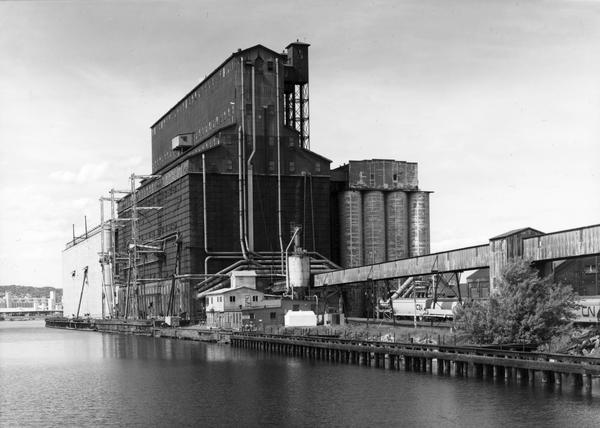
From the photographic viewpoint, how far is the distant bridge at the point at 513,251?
63.1 metres

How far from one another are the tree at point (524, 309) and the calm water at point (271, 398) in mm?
5492

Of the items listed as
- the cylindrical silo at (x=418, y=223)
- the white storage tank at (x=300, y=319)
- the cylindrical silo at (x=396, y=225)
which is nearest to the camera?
the white storage tank at (x=300, y=319)

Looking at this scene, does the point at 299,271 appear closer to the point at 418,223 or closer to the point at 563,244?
the point at 418,223

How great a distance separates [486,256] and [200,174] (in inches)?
3083

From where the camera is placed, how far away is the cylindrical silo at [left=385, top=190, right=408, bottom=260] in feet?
516

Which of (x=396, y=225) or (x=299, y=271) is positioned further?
(x=396, y=225)

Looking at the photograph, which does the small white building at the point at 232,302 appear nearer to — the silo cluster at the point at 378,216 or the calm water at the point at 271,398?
the silo cluster at the point at 378,216

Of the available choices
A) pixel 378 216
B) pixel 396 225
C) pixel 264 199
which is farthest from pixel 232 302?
pixel 396 225

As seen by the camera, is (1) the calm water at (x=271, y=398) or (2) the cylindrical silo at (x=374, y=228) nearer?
(1) the calm water at (x=271, y=398)

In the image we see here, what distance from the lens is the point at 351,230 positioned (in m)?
155

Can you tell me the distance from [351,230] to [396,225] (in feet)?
28.7

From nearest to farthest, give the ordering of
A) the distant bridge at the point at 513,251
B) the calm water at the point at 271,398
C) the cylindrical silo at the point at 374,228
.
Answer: the calm water at the point at 271,398 < the distant bridge at the point at 513,251 < the cylindrical silo at the point at 374,228

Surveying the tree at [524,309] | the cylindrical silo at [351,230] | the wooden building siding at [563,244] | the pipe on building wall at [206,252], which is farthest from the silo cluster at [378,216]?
the tree at [524,309]

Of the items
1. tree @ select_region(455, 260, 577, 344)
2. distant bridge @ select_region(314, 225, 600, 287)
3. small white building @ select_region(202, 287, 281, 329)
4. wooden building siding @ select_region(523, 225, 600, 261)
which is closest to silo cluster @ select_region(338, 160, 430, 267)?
small white building @ select_region(202, 287, 281, 329)
